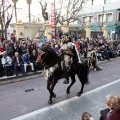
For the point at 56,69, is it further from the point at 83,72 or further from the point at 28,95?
the point at 28,95

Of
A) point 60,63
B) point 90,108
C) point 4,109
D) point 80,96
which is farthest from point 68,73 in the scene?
point 4,109

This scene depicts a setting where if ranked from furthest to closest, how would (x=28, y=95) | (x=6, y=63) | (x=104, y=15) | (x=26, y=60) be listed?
(x=104, y=15), (x=26, y=60), (x=6, y=63), (x=28, y=95)

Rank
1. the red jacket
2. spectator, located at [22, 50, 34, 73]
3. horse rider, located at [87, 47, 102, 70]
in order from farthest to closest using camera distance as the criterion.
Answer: horse rider, located at [87, 47, 102, 70] < spectator, located at [22, 50, 34, 73] < the red jacket

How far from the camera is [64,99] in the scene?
657 centimetres

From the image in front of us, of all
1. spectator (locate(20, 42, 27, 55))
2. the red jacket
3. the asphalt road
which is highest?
spectator (locate(20, 42, 27, 55))

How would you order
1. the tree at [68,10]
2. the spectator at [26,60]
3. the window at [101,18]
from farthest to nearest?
the window at [101,18]
the tree at [68,10]
the spectator at [26,60]

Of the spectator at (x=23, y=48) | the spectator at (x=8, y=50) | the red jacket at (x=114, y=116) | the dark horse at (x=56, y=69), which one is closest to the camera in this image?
the red jacket at (x=114, y=116)

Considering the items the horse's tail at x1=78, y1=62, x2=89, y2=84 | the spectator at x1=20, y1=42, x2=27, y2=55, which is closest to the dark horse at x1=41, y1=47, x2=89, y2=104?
the horse's tail at x1=78, y1=62, x2=89, y2=84

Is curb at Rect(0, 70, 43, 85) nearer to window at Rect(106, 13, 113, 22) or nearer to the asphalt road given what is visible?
the asphalt road

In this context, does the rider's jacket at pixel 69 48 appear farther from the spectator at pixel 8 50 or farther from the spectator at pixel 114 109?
the spectator at pixel 8 50

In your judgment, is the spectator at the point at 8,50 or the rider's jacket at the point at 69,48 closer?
the rider's jacket at the point at 69,48

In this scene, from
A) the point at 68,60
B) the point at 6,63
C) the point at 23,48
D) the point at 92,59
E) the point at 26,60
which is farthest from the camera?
the point at 92,59

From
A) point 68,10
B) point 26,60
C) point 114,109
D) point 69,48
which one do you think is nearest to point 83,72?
point 69,48

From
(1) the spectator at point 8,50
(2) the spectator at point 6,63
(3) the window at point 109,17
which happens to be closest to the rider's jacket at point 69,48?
(2) the spectator at point 6,63
